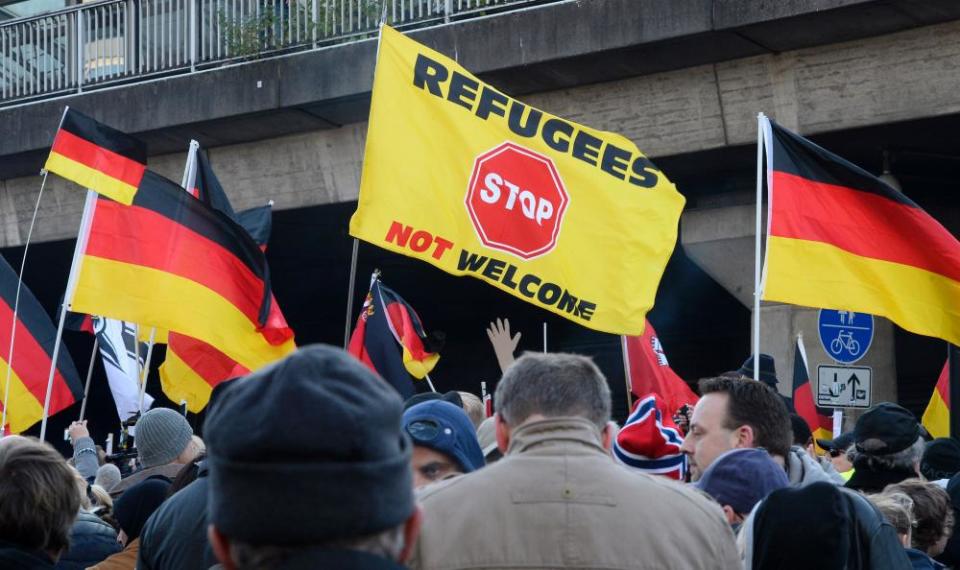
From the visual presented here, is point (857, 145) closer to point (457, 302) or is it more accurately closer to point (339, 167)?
point (339, 167)

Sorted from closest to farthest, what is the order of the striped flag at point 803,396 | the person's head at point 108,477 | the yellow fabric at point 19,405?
1. the person's head at point 108,477
2. the yellow fabric at point 19,405
3. the striped flag at point 803,396

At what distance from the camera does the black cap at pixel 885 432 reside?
5.54 meters

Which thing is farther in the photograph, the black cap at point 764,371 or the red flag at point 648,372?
the red flag at point 648,372

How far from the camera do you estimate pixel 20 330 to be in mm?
10430

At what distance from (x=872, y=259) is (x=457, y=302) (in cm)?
1454

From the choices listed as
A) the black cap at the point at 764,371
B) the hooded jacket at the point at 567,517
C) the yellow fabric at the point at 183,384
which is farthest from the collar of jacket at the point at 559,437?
the yellow fabric at the point at 183,384

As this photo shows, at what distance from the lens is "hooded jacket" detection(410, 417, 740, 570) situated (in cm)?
297

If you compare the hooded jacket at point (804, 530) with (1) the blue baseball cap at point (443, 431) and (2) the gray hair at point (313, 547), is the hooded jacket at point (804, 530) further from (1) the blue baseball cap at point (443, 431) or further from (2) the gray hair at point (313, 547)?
(2) the gray hair at point (313, 547)

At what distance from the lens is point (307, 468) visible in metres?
1.79

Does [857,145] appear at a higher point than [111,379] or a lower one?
higher

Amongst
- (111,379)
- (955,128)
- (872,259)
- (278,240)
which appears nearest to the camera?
(872,259)

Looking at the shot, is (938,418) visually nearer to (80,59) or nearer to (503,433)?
(503,433)

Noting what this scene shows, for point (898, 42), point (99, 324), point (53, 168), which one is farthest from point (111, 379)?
point (898, 42)

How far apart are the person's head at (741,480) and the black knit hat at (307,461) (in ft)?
7.21
